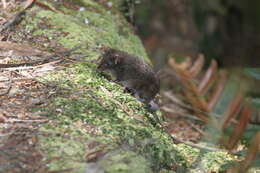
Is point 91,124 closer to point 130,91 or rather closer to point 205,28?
point 130,91

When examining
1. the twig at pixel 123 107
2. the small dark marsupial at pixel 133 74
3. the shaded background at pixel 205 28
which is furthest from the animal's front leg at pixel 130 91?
the shaded background at pixel 205 28

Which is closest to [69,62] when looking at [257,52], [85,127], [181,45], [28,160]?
Answer: [85,127]

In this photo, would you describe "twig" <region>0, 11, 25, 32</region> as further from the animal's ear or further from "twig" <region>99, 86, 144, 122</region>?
"twig" <region>99, 86, 144, 122</region>

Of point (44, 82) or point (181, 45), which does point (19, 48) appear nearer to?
point (44, 82)

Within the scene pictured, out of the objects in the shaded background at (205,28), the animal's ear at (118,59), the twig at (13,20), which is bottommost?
the shaded background at (205,28)

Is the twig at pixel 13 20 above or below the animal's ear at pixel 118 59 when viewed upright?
below

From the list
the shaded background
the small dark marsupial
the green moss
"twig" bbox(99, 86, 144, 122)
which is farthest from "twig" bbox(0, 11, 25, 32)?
the shaded background

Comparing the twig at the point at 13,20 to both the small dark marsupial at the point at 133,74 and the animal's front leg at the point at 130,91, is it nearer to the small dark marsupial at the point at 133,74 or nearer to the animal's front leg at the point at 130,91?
the small dark marsupial at the point at 133,74
